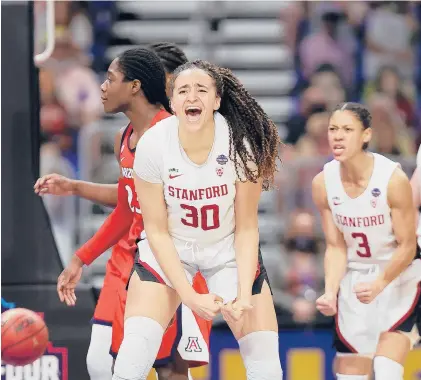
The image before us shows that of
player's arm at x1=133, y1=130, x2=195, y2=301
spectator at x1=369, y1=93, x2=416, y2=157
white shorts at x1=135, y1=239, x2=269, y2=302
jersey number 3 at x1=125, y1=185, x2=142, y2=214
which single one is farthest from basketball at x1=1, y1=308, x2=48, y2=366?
spectator at x1=369, y1=93, x2=416, y2=157

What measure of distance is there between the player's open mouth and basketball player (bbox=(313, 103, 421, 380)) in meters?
1.12

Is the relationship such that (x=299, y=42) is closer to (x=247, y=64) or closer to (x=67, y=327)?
(x=247, y=64)

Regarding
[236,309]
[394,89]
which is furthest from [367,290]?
[394,89]

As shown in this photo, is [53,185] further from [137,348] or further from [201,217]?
[137,348]

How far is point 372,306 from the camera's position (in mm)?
5457

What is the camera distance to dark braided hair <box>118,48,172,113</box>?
5.11 metres

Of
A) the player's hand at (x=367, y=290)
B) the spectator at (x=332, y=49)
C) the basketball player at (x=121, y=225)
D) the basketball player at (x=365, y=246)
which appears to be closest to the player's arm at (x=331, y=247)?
the basketball player at (x=365, y=246)

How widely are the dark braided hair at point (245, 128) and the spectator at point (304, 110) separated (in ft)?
6.26

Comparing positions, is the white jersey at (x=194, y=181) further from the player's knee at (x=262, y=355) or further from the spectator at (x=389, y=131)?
the spectator at (x=389, y=131)

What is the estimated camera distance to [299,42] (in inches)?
264

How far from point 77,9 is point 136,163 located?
7.25 ft

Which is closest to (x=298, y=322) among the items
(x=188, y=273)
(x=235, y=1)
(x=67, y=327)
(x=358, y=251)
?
(x=358, y=251)

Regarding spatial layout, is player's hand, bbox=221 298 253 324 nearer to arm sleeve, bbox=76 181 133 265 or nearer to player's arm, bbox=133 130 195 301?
player's arm, bbox=133 130 195 301

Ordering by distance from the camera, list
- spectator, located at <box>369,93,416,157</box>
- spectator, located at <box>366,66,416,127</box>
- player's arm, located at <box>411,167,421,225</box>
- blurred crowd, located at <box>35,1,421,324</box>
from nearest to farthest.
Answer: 1. player's arm, located at <box>411,167,421,225</box>
2. blurred crowd, located at <box>35,1,421,324</box>
3. spectator, located at <box>369,93,416,157</box>
4. spectator, located at <box>366,66,416,127</box>
